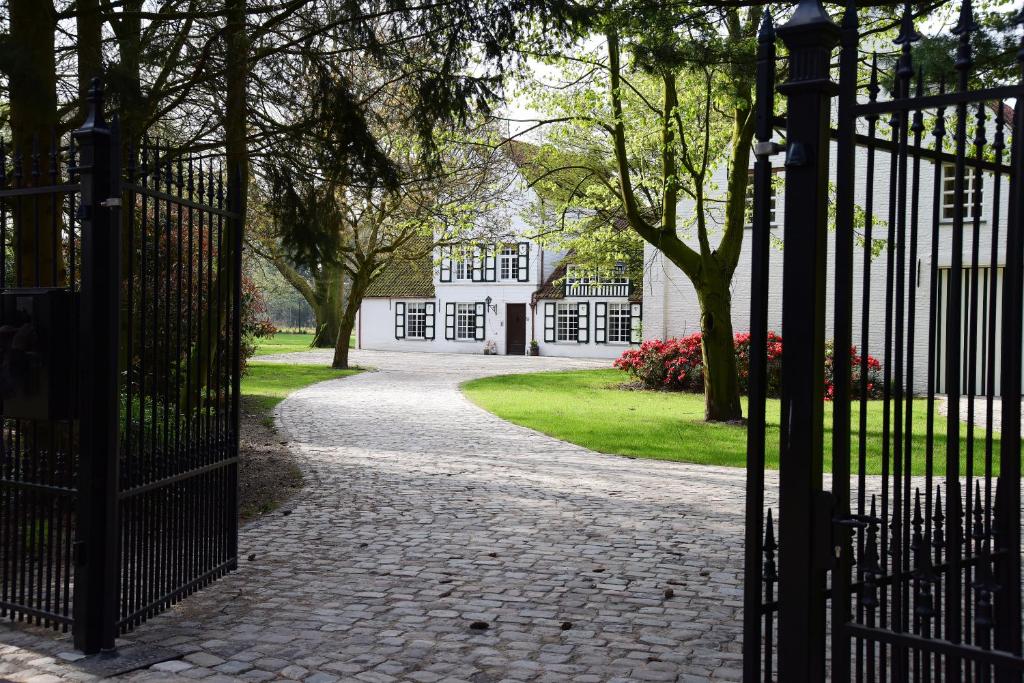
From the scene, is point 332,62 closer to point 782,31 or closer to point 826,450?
point 782,31

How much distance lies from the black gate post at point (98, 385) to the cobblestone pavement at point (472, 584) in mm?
277

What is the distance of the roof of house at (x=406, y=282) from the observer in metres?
45.8

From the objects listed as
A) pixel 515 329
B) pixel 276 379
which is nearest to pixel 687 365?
pixel 276 379

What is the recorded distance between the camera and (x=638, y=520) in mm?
8102

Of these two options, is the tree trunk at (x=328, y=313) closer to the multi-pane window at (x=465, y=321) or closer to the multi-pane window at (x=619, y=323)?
the multi-pane window at (x=465, y=321)

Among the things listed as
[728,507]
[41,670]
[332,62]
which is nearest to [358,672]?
[41,670]

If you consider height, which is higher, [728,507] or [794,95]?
[794,95]

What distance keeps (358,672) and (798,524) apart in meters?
2.33

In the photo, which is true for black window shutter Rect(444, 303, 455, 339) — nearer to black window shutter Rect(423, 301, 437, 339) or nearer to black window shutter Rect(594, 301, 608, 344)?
black window shutter Rect(423, 301, 437, 339)

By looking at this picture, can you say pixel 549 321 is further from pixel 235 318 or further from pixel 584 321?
pixel 235 318

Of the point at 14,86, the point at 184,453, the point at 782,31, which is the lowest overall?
the point at 184,453

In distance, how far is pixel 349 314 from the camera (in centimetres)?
3003

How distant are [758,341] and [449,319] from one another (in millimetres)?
42010

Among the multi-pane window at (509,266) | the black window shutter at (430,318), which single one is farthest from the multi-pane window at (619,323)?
the black window shutter at (430,318)
